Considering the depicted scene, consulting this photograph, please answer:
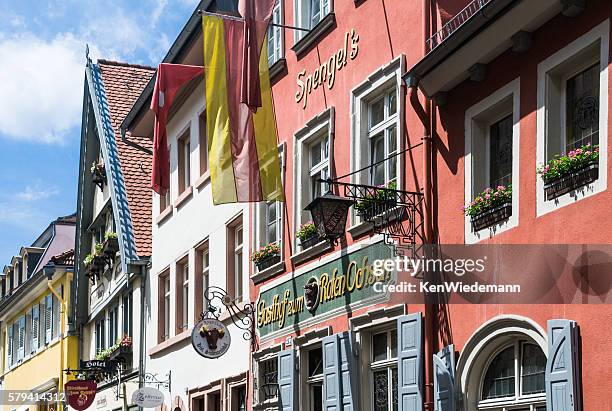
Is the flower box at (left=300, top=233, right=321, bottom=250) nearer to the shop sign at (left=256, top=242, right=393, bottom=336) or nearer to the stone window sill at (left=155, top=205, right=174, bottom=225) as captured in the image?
the shop sign at (left=256, top=242, right=393, bottom=336)

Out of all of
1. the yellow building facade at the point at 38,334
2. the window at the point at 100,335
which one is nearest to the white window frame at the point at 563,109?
the window at the point at 100,335

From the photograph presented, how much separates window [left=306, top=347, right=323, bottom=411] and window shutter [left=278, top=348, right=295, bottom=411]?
0.22 m

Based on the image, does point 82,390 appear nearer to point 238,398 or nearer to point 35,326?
point 238,398

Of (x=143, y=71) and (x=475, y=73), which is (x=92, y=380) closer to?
(x=143, y=71)

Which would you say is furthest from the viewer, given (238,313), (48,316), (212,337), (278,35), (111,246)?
(48,316)

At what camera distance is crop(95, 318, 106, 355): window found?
108ft

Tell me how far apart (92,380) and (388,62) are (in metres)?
17.7

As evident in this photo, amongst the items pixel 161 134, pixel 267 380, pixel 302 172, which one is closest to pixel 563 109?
pixel 302 172

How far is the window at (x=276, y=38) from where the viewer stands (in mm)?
19234

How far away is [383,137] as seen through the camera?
15.7 m

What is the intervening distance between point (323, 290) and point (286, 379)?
1.75 metres

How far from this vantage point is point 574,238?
36.8 feet

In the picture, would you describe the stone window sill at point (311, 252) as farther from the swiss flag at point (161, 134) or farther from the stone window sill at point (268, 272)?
the swiss flag at point (161, 134)

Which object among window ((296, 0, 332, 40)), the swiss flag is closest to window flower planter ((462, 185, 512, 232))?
window ((296, 0, 332, 40))
